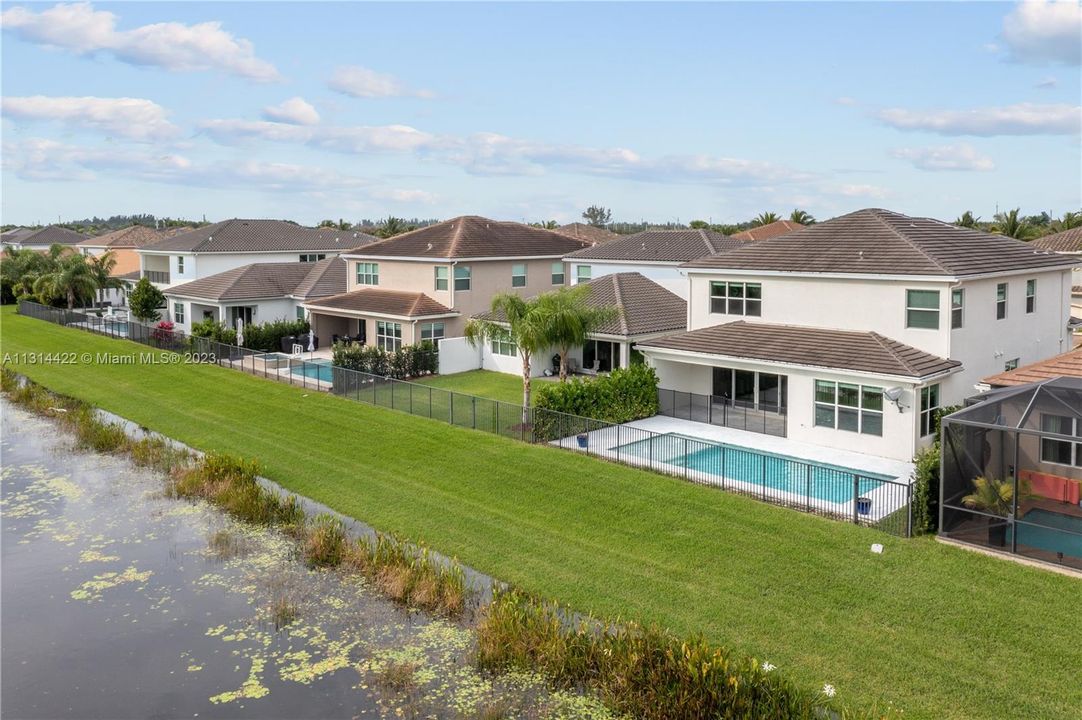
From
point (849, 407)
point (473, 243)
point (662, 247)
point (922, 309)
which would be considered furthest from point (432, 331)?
point (922, 309)

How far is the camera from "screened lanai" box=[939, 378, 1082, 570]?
1775 cm

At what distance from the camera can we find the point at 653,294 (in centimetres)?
4016

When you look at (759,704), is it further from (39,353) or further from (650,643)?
(39,353)

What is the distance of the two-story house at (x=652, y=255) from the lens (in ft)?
144

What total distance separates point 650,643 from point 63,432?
26.0 meters

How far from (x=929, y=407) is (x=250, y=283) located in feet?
126

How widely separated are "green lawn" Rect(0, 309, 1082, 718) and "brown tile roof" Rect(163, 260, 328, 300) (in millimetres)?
22468

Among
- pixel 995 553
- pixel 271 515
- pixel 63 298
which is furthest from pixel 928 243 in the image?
pixel 63 298

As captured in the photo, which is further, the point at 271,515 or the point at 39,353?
the point at 39,353

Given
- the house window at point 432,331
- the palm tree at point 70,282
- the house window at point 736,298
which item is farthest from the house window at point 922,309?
the palm tree at point 70,282

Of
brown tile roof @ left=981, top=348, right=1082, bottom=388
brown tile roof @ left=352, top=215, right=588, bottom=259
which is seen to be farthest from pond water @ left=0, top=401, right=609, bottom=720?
brown tile roof @ left=352, top=215, right=588, bottom=259

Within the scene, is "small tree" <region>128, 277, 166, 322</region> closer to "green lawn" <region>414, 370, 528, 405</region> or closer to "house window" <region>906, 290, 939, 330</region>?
"green lawn" <region>414, 370, 528, 405</region>

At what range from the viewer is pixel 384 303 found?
44344 mm

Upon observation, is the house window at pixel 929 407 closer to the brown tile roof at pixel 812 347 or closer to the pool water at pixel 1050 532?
the brown tile roof at pixel 812 347
